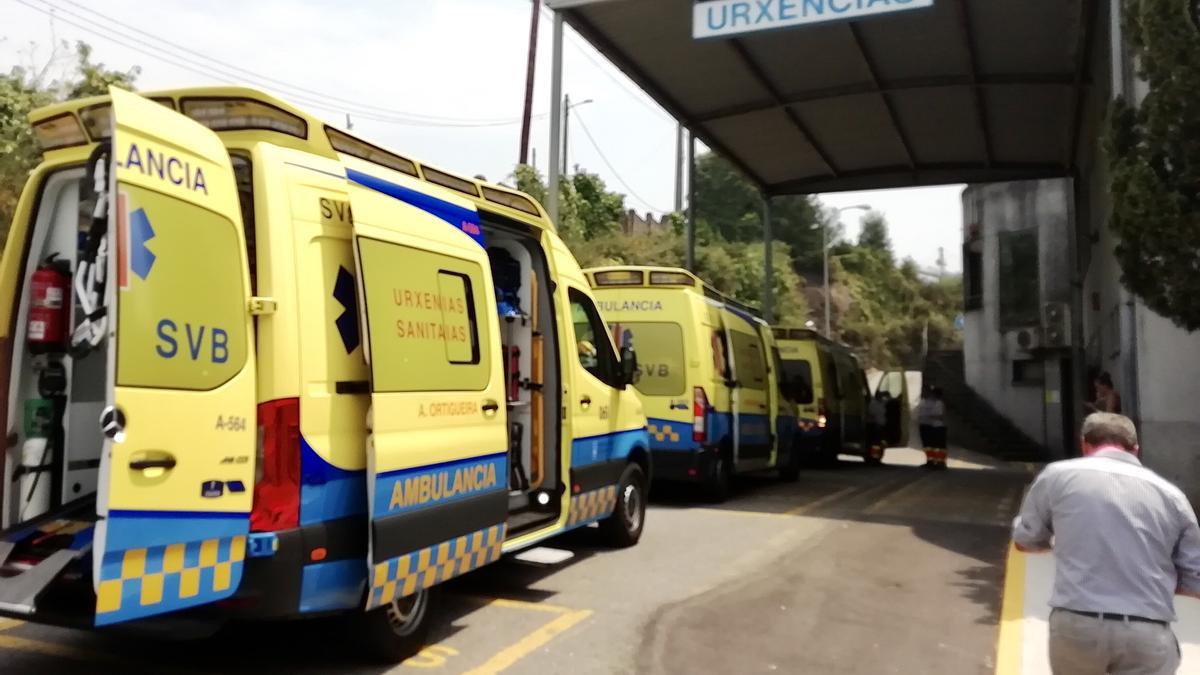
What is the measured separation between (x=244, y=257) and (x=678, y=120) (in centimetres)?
1483

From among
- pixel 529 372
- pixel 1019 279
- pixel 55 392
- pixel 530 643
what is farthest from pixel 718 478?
pixel 1019 279

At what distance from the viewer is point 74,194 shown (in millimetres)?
4598

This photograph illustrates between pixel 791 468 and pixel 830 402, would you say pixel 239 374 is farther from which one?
pixel 830 402

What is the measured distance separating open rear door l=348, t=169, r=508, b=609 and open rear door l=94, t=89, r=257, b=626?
68cm

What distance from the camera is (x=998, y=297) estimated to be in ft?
104

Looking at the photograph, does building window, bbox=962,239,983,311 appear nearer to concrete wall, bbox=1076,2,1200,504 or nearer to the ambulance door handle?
concrete wall, bbox=1076,2,1200,504

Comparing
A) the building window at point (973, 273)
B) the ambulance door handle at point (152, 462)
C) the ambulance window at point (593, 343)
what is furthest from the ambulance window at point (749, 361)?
the building window at point (973, 273)

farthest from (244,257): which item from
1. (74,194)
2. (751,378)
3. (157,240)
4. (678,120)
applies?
(678,120)

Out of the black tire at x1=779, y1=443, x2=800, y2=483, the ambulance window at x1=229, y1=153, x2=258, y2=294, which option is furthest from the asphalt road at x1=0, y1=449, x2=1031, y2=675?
the black tire at x1=779, y1=443, x2=800, y2=483

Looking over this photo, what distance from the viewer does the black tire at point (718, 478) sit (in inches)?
434

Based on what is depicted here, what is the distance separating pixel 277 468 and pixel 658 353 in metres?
6.74

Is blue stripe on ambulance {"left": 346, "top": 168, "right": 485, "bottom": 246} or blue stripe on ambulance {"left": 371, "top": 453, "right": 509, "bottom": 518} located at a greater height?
blue stripe on ambulance {"left": 346, "top": 168, "right": 485, "bottom": 246}

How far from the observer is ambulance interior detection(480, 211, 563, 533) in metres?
7.06

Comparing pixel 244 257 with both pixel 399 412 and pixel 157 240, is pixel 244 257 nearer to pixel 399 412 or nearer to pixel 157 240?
pixel 157 240
